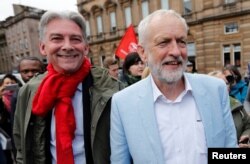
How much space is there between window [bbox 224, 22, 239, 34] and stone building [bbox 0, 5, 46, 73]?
84.5 ft

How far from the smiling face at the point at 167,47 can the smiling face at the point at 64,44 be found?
51cm

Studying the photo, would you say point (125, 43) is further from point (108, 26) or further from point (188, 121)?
point (108, 26)

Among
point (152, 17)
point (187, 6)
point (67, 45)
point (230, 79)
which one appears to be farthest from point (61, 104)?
point (187, 6)

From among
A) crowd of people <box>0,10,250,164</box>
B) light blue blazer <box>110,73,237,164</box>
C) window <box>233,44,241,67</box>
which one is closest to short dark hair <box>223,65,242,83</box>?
crowd of people <box>0,10,250,164</box>

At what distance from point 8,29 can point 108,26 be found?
75.1ft

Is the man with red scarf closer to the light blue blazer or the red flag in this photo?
the light blue blazer

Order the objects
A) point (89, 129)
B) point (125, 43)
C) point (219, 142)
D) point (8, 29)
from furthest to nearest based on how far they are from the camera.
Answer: point (8, 29)
point (125, 43)
point (89, 129)
point (219, 142)

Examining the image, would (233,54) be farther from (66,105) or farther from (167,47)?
(66,105)

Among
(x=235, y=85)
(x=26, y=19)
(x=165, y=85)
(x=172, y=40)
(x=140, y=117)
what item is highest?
(x=26, y=19)

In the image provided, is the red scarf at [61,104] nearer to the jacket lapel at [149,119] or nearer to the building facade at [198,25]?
the jacket lapel at [149,119]

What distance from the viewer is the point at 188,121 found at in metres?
1.48

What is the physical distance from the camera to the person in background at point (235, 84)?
3.37 meters

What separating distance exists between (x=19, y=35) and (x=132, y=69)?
39363mm

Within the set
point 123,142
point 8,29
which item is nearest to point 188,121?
point 123,142
